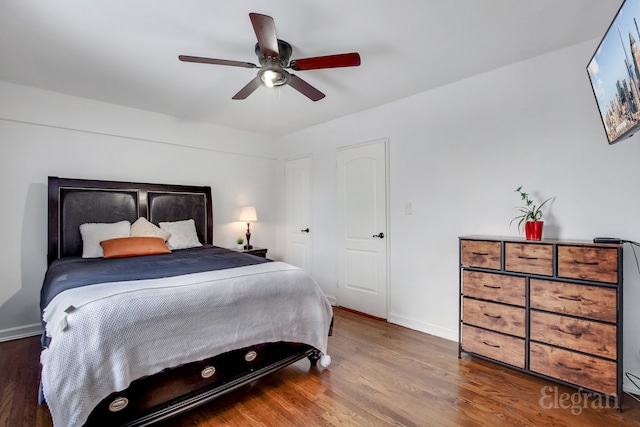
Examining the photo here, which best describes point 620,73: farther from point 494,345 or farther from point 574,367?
point 494,345

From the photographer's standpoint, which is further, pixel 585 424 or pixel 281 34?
pixel 281 34

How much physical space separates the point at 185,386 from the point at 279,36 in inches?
93.0

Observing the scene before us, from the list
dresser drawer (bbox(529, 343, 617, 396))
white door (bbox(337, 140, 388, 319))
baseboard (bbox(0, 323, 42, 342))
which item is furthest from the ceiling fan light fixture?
baseboard (bbox(0, 323, 42, 342))

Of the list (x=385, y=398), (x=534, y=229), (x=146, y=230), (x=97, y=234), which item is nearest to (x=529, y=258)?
(x=534, y=229)

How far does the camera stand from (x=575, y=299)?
2000mm

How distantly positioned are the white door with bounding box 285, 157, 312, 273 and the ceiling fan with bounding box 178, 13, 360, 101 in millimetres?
2095

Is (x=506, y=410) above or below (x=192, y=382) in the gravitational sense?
below

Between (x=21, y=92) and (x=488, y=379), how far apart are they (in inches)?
196

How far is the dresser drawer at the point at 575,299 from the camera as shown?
1.89m

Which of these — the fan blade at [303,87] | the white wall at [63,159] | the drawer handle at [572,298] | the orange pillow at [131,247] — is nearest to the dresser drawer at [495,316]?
the drawer handle at [572,298]

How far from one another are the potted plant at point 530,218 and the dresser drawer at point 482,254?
9.2 inches

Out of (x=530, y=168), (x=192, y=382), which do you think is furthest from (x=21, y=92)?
(x=530, y=168)

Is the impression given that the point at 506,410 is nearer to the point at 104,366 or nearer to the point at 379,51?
the point at 104,366

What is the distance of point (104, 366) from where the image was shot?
1453 millimetres
